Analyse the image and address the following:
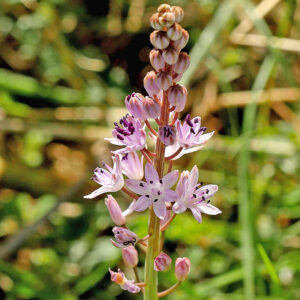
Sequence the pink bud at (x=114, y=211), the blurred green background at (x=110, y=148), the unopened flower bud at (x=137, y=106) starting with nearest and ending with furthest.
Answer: the unopened flower bud at (x=137, y=106) < the pink bud at (x=114, y=211) < the blurred green background at (x=110, y=148)

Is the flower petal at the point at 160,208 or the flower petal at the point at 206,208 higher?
the flower petal at the point at 206,208

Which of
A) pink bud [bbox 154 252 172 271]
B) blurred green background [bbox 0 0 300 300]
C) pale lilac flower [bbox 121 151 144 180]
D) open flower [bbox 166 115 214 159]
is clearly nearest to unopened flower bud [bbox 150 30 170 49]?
open flower [bbox 166 115 214 159]

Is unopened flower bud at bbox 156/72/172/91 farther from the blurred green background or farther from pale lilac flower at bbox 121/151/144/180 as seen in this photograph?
the blurred green background

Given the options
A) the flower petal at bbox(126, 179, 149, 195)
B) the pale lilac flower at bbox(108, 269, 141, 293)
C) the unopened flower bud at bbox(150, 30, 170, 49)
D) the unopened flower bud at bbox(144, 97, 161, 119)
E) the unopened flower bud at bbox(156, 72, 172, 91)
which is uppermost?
the unopened flower bud at bbox(150, 30, 170, 49)

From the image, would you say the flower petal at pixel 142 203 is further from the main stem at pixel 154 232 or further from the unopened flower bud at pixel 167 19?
the unopened flower bud at pixel 167 19

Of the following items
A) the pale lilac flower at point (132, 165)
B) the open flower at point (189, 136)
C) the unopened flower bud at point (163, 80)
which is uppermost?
the unopened flower bud at point (163, 80)

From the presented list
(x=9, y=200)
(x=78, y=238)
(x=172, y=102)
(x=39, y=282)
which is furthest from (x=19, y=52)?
(x=172, y=102)

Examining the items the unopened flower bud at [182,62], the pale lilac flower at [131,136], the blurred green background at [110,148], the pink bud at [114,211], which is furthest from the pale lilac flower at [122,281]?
the blurred green background at [110,148]
